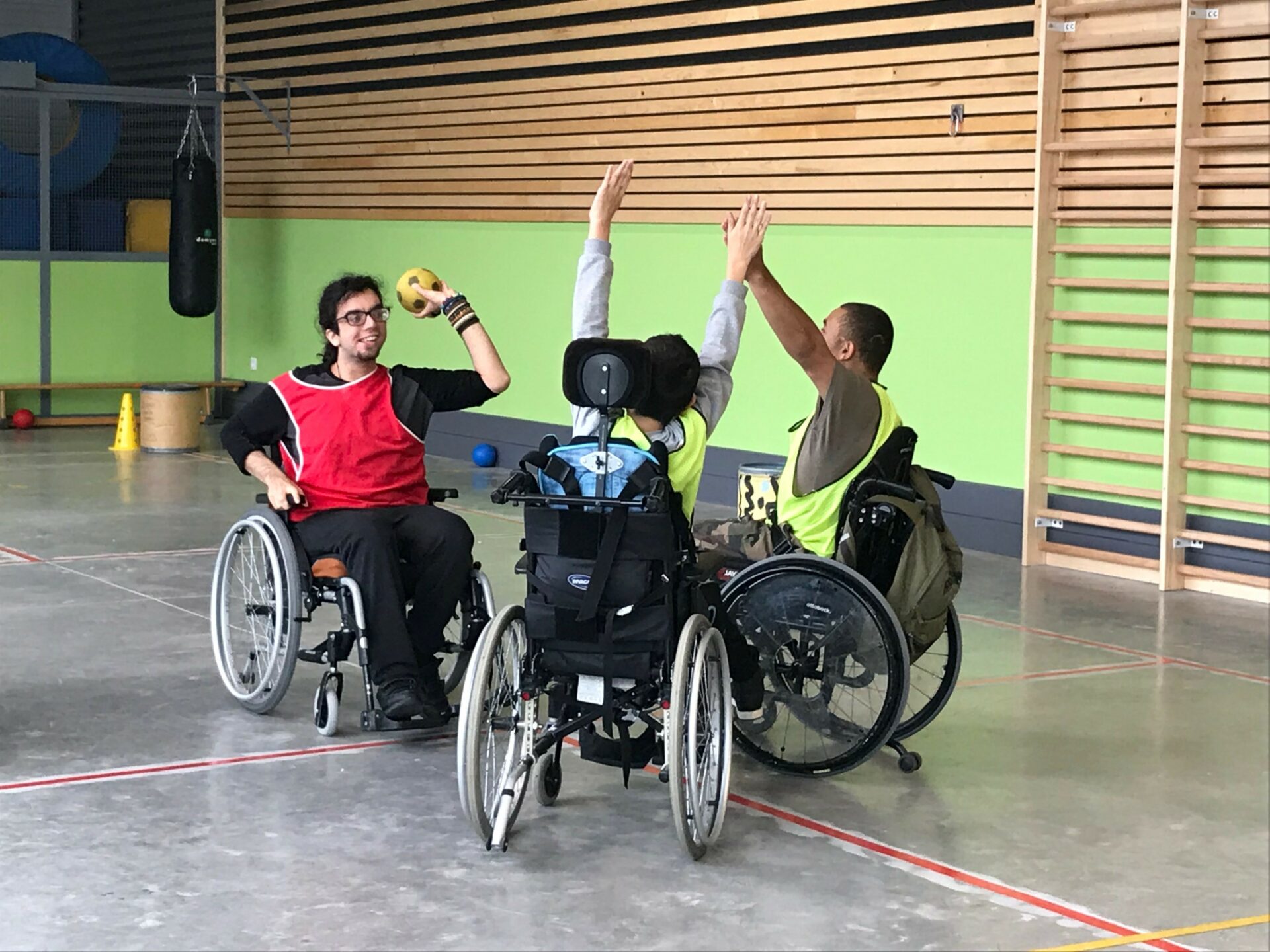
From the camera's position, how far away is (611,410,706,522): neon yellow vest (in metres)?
3.36

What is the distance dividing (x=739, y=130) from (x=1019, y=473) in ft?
7.05

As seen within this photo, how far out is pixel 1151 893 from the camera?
10.2ft

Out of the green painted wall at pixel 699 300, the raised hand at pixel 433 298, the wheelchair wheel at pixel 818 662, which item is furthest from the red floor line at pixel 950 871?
the green painted wall at pixel 699 300

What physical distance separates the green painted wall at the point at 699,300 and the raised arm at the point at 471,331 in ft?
11.0

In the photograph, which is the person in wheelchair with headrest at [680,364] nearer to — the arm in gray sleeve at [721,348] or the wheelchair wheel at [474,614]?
the arm in gray sleeve at [721,348]

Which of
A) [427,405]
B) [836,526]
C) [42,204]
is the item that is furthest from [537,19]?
[836,526]

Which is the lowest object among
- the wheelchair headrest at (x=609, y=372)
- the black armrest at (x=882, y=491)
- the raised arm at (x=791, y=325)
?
the black armrest at (x=882, y=491)

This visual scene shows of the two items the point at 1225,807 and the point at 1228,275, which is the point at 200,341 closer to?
the point at 1228,275

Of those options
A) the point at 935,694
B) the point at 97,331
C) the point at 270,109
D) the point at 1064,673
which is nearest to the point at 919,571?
the point at 935,694

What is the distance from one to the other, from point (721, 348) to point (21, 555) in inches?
151

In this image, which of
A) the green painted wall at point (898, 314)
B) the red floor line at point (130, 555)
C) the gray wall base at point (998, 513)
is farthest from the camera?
the green painted wall at point (898, 314)

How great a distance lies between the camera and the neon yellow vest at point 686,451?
3359mm

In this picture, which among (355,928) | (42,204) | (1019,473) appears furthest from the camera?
(42,204)

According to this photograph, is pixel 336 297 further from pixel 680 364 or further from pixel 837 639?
pixel 837 639
